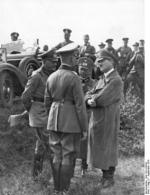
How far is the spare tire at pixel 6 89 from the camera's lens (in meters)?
7.59

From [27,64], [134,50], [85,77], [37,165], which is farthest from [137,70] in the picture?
[37,165]

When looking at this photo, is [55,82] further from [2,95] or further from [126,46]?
[126,46]

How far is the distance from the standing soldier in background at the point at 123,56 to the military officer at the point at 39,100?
223 inches

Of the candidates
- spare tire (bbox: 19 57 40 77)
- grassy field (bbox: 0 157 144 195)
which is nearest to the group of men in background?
grassy field (bbox: 0 157 144 195)

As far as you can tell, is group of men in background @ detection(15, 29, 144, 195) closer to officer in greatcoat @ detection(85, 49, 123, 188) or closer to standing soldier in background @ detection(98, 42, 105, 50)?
officer in greatcoat @ detection(85, 49, 123, 188)

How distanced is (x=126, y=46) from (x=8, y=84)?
4.47 metres

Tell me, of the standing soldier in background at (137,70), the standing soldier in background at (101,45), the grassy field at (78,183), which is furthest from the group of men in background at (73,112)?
the standing soldier in background at (101,45)

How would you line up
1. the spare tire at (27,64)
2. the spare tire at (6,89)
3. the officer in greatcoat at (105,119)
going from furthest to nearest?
1. the spare tire at (27,64)
2. the spare tire at (6,89)
3. the officer in greatcoat at (105,119)

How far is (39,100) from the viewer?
529 cm

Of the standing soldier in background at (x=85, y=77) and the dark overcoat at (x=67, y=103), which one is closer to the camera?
the dark overcoat at (x=67, y=103)

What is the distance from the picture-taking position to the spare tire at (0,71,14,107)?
7.59 m

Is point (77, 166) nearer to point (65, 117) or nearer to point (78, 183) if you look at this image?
point (78, 183)

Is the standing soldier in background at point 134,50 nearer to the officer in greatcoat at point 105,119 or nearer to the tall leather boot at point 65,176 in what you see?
the officer in greatcoat at point 105,119

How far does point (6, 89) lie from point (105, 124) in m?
3.52
